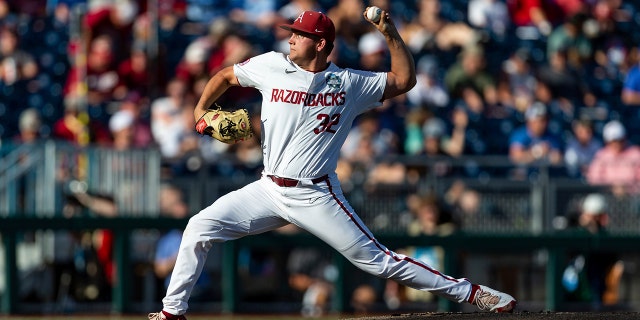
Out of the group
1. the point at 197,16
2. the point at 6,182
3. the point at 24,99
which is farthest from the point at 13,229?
the point at 197,16

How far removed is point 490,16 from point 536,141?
2614 millimetres

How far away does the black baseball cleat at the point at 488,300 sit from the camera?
7.32 meters

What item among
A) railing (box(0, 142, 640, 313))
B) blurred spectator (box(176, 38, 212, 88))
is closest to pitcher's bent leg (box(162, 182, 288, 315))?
railing (box(0, 142, 640, 313))

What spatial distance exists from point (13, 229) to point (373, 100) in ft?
17.7

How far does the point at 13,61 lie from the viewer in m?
14.6

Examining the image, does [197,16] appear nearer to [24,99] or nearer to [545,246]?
[24,99]

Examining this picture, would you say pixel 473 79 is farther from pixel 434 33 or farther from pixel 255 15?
pixel 255 15

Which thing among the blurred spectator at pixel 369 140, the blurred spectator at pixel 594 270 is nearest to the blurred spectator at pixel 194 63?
the blurred spectator at pixel 369 140

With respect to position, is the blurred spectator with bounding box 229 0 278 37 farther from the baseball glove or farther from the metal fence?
the baseball glove

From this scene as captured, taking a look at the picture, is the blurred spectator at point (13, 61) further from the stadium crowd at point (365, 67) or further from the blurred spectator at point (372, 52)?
the blurred spectator at point (372, 52)

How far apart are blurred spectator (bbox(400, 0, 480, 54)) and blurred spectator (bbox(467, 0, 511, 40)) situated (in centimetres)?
25

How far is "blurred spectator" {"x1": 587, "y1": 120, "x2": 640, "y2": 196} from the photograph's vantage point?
12.1 m

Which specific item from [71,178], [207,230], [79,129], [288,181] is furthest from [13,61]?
[288,181]

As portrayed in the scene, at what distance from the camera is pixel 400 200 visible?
1205 centimetres
